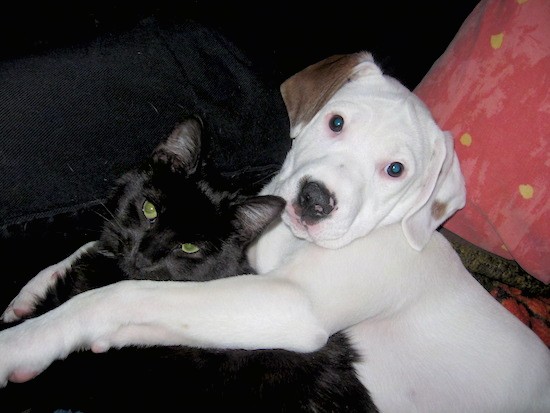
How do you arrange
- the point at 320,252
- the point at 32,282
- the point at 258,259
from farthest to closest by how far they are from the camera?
the point at 258,259
the point at 32,282
the point at 320,252

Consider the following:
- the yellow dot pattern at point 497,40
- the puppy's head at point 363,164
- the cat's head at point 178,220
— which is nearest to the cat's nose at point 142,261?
the cat's head at point 178,220

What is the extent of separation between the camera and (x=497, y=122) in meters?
2.21

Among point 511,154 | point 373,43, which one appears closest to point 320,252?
point 511,154

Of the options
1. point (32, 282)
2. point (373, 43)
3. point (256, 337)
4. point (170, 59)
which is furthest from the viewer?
point (373, 43)

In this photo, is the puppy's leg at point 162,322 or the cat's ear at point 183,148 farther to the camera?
the cat's ear at point 183,148

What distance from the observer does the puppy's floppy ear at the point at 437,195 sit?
2.10m

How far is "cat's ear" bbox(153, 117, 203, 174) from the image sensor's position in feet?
6.68

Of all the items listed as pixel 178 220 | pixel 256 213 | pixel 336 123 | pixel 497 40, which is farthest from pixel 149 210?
pixel 497 40

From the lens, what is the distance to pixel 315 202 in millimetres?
1877

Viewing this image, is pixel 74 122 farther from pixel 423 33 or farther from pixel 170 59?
pixel 423 33

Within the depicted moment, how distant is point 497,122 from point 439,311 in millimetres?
839

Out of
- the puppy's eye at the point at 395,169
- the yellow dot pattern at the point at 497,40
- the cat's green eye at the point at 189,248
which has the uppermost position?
the yellow dot pattern at the point at 497,40

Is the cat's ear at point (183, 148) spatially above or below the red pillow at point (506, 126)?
below

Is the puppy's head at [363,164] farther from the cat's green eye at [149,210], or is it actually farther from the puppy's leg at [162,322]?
the cat's green eye at [149,210]
